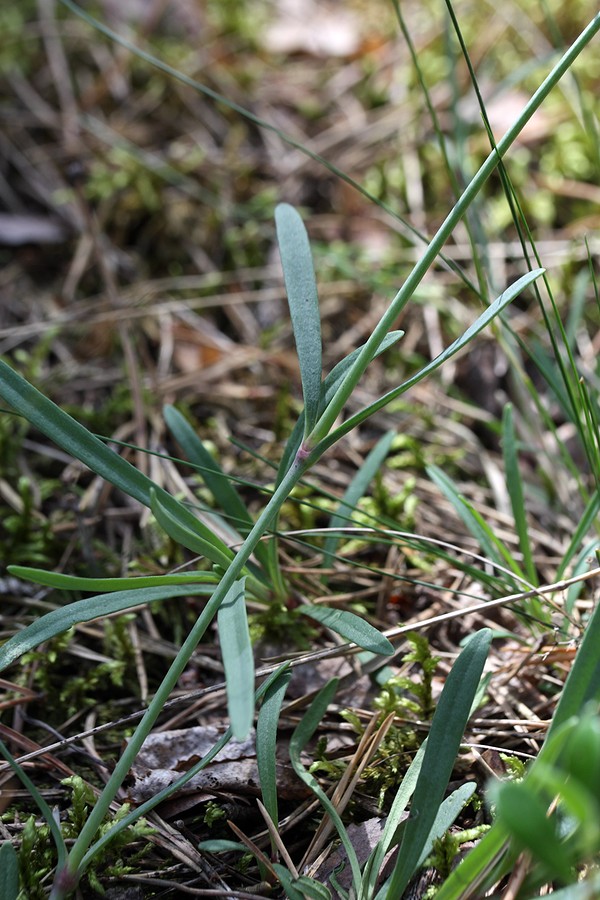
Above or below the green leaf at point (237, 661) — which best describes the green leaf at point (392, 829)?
below

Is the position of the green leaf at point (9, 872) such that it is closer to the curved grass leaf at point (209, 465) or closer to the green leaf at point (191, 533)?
the green leaf at point (191, 533)

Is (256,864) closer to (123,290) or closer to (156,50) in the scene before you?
(123,290)

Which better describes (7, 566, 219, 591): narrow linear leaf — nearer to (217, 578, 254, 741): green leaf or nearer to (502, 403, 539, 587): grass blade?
(217, 578, 254, 741): green leaf

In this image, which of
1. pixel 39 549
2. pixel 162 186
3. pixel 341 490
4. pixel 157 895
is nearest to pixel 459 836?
pixel 157 895

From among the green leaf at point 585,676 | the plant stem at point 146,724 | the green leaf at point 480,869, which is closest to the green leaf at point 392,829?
the green leaf at point 480,869

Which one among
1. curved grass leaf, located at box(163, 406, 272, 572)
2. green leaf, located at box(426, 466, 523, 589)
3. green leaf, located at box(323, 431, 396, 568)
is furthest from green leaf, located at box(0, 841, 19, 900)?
green leaf, located at box(426, 466, 523, 589)
